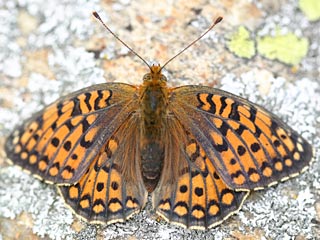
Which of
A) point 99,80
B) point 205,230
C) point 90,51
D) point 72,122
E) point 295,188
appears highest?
point 90,51

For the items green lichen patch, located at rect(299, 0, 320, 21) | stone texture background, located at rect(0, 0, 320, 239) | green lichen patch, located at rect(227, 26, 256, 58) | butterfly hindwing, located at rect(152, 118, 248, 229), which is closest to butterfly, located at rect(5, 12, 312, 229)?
butterfly hindwing, located at rect(152, 118, 248, 229)

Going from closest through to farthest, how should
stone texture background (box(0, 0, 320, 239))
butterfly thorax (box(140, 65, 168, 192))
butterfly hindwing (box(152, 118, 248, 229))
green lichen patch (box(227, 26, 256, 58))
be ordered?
butterfly hindwing (box(152, 118, 248, 229)) → butterfly thorax (box(140, 65, 168, 192)) → stone texture background (box(0, 0, 320, 239)) → green lichen patch (box(227, 26, 256, 58))

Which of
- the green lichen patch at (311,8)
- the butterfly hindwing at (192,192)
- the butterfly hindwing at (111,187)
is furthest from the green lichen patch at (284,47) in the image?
the butterfly hindwing at (111,187)

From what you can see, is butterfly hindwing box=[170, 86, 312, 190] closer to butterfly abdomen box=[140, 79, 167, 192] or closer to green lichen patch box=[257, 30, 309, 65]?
butterfly abdomen box=[140, 79, 167, 192]

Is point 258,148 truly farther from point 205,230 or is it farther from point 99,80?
point 99,80

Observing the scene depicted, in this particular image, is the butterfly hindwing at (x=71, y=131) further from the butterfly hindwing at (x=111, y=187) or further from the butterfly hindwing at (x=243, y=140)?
the butterfly hindwing at (x=243, y=140)

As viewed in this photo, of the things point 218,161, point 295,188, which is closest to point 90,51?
point 218,161
